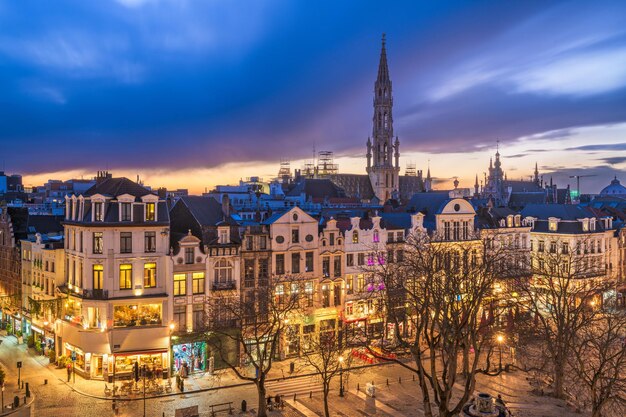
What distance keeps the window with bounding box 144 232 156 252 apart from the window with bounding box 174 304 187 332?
5402mm

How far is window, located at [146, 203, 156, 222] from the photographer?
4792cm

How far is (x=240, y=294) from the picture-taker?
1997 inches

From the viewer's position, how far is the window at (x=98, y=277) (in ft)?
152

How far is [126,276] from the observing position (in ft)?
154

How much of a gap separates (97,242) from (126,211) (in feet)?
11.5

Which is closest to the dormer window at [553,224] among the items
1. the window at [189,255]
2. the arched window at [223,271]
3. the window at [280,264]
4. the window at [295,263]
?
the window at [295,263]

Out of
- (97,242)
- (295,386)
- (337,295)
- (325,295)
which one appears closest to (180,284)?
(97,242)

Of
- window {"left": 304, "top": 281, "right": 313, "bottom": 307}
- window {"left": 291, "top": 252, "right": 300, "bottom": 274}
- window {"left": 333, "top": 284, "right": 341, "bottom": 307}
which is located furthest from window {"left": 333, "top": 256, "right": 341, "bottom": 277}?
window {"left": 291, "top": 252, "right": 300, "bottom": 274}

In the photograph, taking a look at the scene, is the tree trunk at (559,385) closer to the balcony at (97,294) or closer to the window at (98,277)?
the balcony at (97,294)

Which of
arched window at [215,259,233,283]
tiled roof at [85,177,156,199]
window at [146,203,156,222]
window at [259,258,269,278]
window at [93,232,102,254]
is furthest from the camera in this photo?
window at [259,258,269,278]

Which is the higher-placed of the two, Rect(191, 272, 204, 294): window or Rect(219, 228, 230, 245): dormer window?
Rect(219, 228, 230, 245): dormer window

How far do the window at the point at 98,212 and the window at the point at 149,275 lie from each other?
547 centimetres

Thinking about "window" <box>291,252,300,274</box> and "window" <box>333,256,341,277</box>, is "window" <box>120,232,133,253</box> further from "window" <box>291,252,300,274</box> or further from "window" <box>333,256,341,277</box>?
"window" <box>333,256,341,277</box>

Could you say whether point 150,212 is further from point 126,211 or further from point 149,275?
point 149,275
